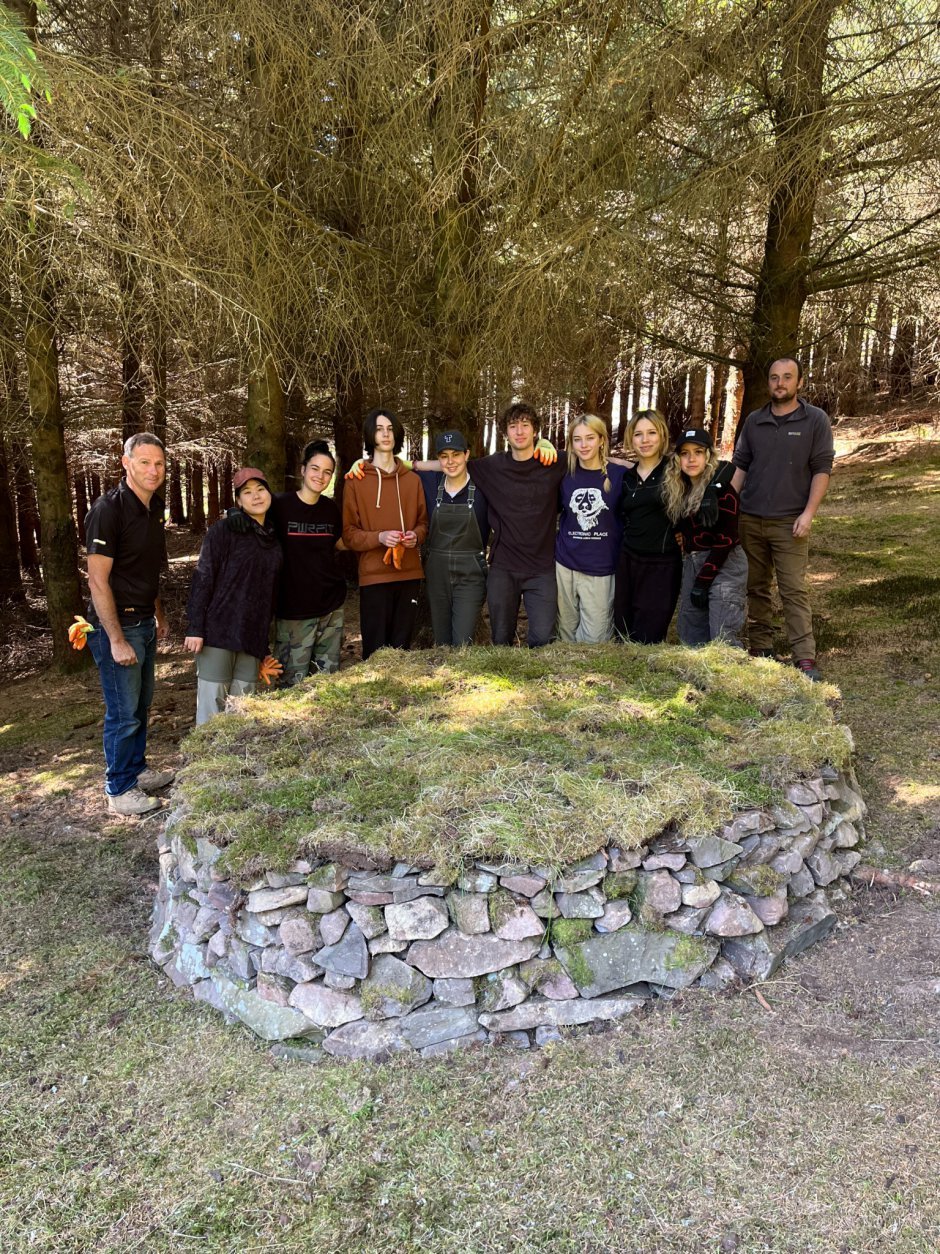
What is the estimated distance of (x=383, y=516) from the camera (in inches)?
187

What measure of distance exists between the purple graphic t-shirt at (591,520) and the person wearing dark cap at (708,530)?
31cm

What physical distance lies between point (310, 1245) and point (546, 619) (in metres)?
3.41

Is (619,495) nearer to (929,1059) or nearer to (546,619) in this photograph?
(546,619)

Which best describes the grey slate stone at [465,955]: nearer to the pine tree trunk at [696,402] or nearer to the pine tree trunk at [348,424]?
the pine tree trunk at [348,424]

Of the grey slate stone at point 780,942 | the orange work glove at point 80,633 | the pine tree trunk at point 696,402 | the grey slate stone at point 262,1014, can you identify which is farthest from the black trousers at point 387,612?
the pine tree trunk at point 696,402

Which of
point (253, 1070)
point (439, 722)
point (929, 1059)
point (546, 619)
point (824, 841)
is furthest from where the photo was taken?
point (546, 619)

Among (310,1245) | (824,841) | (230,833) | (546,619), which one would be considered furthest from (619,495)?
(310,1245)

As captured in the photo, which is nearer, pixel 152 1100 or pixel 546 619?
pixel 152 1100

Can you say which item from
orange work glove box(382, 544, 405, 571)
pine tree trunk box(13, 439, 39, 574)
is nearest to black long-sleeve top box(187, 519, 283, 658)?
orange work glove box(382, 544, 405, 571)

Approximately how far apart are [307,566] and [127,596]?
3.01ft

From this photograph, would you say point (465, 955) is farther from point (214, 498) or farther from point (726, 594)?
point (214, 498)

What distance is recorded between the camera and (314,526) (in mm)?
4598

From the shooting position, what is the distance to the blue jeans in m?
4.31

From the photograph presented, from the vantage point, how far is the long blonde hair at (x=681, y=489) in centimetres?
460
